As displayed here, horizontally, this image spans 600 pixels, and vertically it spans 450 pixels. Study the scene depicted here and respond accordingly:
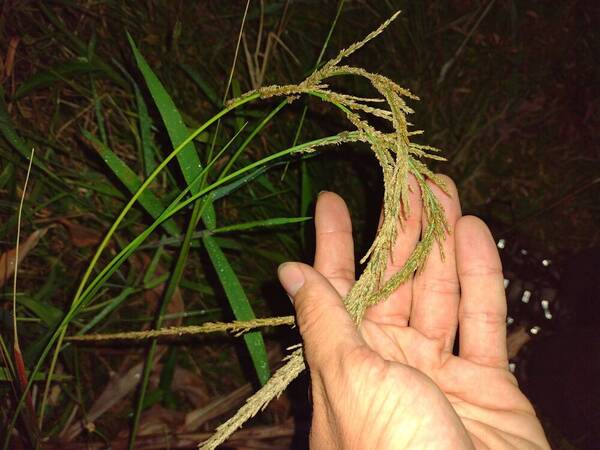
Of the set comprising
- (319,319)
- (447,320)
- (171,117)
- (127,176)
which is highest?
(171,117)

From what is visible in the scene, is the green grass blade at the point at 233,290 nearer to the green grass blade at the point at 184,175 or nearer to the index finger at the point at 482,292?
the green grass blade at the point at 184,175

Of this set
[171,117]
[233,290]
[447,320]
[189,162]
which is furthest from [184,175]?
[447,320]

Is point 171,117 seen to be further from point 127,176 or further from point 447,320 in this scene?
point 447,320

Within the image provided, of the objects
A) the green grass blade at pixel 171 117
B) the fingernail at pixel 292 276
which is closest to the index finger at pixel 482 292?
the fingernail at pixel 292 276

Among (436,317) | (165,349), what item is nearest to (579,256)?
(436,317)

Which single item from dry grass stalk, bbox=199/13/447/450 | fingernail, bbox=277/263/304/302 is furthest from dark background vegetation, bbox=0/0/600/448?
dry grass stalk, bbox=199/13/447/450

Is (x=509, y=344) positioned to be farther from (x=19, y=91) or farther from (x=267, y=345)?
(x=19, y=91)

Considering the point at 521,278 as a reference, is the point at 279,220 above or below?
above
